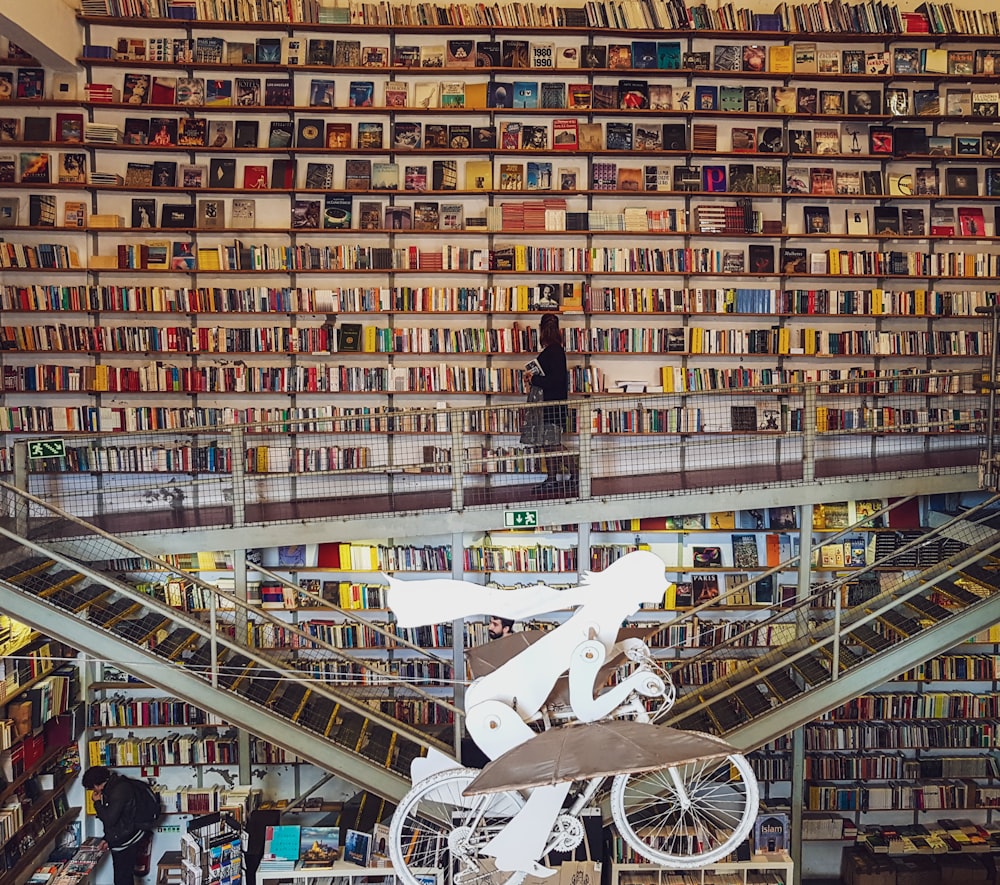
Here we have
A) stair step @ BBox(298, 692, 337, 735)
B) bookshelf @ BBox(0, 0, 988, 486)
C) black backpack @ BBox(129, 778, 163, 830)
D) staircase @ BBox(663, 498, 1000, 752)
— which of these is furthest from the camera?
bookshelf @ BBox(0, 0, 988, 486)

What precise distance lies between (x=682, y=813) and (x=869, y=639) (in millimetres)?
2153

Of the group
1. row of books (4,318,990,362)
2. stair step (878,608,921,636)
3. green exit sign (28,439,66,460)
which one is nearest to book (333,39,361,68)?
row of books (4,318,990,362)

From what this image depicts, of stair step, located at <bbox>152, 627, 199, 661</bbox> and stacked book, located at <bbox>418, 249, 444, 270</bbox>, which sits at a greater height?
stacked book, located at <bbox>418, 249, 444, 270</bbox>

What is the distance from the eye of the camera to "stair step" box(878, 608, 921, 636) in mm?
5629

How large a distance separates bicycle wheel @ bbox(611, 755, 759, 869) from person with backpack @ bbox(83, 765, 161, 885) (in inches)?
122

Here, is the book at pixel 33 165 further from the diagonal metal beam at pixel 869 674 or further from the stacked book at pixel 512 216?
the diagonal metal beam at pixel 869 674

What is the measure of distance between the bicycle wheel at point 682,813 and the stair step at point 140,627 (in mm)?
2786

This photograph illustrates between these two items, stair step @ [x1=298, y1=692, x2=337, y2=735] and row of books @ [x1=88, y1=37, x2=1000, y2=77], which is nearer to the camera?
stair step @ [x1=298, y1=692, x2=337, y2=735]

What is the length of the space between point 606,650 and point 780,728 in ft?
6.40

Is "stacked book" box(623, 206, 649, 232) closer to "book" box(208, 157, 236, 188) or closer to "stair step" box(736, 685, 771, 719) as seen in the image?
"book" box(208, 157, 236, 188)

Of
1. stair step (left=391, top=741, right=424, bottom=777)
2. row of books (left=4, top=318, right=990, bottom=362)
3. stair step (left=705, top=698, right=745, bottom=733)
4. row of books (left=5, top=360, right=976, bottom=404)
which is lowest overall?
stair step (left=391, top=741, right=424, bottom=777)

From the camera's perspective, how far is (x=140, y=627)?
571 cm

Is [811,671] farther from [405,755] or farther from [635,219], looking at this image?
[635,219]

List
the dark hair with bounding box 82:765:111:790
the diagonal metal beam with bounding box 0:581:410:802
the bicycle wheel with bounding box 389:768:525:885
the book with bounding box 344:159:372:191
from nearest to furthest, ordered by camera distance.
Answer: the bicycle wheel with bounding box 389:768:525:885
the diagonal metal beam with bounding box 0:581:410:802
the dark hair with bounding box 82:765:111:790
the book with bounding box 344:159:372:191
